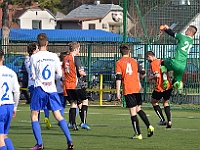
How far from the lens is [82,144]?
13734mm

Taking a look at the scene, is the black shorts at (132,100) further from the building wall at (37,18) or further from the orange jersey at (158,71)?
the building wall at (37,18)

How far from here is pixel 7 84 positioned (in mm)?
10719

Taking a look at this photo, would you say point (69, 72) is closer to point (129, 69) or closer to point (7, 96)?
point (129, 69)

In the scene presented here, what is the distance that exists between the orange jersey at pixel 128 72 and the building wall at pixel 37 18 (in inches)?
2529

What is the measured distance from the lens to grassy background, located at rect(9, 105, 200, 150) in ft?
44.1

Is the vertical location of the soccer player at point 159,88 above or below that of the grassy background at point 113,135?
above

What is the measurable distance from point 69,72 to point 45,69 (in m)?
3.90

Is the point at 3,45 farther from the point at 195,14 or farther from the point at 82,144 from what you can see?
the point at 82,144

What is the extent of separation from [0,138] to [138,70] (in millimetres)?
5131

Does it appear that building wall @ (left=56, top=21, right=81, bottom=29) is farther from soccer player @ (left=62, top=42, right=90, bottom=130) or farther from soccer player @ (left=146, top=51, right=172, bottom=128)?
soccer player @ (left=62, top=42, right=90, bottom=130)

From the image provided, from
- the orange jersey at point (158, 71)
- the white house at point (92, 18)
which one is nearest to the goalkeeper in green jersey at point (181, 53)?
the orange jersey at point (158, 71)

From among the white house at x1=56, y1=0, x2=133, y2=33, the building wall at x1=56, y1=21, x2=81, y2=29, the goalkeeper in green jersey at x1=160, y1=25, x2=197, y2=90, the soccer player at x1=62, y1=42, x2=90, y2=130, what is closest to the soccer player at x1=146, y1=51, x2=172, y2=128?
the goalkeeper in green jersey at x1=160, y1=25, x2=197, y2=90

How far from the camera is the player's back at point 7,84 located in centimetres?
1068

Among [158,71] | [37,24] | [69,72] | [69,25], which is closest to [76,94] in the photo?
[69,72]
